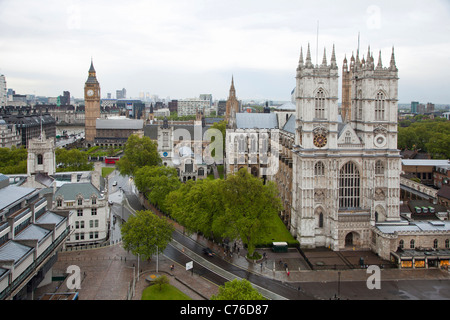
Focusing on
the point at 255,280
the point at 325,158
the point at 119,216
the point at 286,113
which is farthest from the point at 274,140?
the point at 255,280

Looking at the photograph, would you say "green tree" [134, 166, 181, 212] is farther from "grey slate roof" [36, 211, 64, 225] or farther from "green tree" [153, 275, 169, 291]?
"green tree" [153, 275, 169, 291]

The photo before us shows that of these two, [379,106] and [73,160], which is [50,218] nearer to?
[379,106]

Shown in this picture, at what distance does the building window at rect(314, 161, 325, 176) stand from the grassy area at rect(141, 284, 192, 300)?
2746cm

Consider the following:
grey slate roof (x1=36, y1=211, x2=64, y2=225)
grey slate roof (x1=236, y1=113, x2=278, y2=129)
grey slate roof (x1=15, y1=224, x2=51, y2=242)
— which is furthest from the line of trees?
grey slate roof (x1=236, y1=113, x2=278, y2=129)

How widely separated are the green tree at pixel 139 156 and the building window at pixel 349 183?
48718 mm

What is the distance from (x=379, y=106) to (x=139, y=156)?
2175 inches

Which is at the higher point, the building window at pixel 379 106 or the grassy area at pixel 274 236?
the building window at pixel 379 106

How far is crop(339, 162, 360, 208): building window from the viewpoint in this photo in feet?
199

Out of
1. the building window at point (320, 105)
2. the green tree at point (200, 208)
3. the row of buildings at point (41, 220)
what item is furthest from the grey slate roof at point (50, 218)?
the building window at point (320, 105)

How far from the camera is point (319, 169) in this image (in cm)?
5994

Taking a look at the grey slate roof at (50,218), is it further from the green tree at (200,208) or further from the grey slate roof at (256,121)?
the grey slate roof at (256,121)

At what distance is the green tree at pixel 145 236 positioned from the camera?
159 ft

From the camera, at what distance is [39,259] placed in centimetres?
3931

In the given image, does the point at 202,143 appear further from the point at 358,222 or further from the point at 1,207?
the point at 1,207
